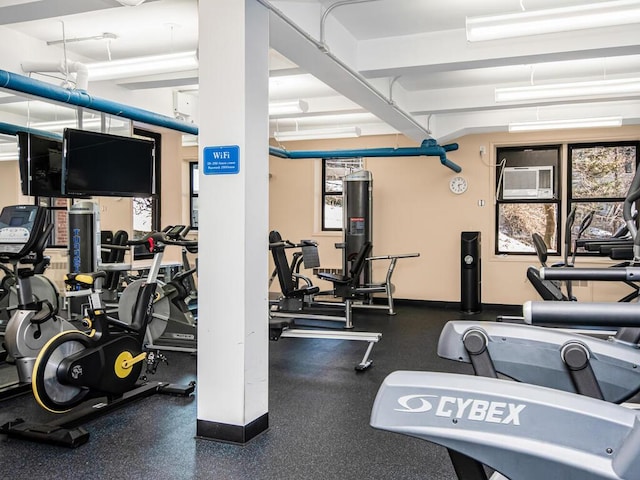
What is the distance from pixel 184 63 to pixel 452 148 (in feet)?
14.5

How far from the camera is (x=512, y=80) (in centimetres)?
653

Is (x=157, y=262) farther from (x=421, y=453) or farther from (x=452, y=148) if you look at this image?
(x=452, y=148)

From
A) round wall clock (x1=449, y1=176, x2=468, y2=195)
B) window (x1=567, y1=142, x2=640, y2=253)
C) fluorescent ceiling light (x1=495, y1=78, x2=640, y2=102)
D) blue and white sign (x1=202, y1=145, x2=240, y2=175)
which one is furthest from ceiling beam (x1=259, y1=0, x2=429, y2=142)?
window (x1=567, y1=142, x2=640, y2=253)

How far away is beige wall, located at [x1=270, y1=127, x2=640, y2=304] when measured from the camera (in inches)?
330

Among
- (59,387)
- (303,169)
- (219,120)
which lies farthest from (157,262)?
(303,169)

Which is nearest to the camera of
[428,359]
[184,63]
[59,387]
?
[59,387]

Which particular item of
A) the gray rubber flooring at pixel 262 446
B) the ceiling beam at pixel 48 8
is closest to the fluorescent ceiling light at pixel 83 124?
the ceiling beam at pixel 48 8

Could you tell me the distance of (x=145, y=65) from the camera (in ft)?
14.9

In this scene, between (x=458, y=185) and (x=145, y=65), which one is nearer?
(x=145, y=65)

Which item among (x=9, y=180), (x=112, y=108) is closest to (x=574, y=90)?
(x=112, y=108)

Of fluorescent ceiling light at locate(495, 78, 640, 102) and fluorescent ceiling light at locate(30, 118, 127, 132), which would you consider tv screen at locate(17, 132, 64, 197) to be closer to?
fluorescent ceiling light at locate(30, 118, 127, 132)

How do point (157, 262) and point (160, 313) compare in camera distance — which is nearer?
point (157, 262)

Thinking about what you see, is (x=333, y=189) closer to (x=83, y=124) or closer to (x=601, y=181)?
(x=601, y=181)

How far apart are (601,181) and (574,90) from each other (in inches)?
138
